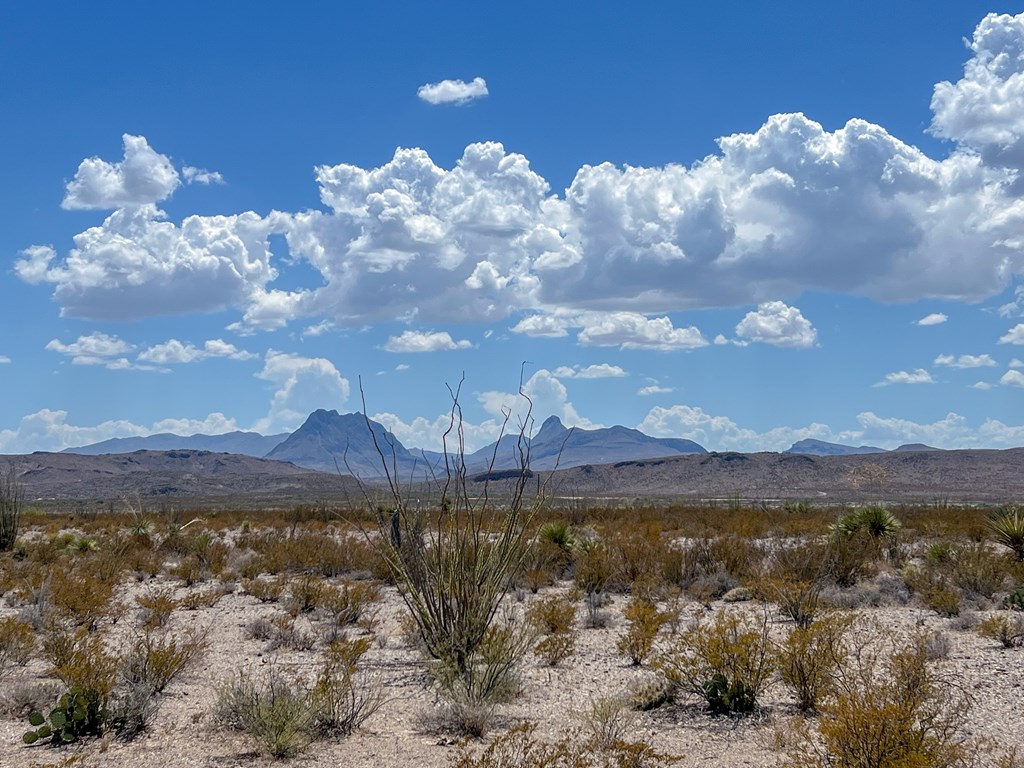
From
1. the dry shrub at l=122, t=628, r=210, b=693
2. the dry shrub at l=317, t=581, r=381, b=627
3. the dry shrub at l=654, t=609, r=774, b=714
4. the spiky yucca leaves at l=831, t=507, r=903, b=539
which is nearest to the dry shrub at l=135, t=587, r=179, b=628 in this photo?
the dry shrub at l=317, t=581, r=381, b=627

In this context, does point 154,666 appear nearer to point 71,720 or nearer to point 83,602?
point 71,720

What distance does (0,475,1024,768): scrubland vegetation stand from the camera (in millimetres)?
7094

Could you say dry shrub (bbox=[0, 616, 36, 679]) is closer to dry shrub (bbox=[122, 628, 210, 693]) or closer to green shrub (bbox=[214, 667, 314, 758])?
dry shrub (bbox=[122, 628, 210, 693])

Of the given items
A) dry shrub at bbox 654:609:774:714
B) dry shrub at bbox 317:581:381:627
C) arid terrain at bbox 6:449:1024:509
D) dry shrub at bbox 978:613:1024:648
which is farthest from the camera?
arid terrain at bbox 6:449:1024:509

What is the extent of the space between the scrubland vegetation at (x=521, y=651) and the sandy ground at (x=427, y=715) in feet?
0.15

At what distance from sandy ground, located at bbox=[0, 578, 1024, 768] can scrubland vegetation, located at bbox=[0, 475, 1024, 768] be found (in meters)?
0.04

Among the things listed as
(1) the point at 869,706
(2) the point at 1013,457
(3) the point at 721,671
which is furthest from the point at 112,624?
(2) the point at 1013,457

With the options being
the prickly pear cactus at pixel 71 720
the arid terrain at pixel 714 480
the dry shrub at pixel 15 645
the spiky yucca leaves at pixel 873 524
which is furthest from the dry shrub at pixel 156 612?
the arid terrain at pixel 714 480

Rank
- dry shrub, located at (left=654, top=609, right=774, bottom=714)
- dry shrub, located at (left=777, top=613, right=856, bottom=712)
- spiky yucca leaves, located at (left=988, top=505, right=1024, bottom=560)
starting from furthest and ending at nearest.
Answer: spiky yucca leaves, located at (left=988, top=505, right=1024, bottom=560)
dry shrub, located at (left=654, top=609, right=774, bottom=714)
dry shrub, located at (left=777, top=613, right=856, bottom=712)

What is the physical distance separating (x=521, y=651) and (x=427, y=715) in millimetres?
1319

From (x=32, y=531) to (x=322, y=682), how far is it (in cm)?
2875

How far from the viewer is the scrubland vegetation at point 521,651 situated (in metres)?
7.09

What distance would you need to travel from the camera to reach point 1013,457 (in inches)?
4257

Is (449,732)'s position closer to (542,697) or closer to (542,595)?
(542,697)
